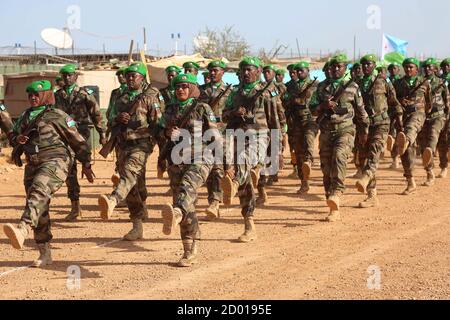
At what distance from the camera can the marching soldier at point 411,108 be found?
482 inches

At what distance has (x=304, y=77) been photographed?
529 inches

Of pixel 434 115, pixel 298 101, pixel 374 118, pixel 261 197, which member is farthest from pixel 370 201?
pixel 434 115

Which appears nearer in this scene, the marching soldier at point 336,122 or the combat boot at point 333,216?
the marching soldier at point 336,122

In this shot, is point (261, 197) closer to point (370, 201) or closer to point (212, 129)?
point (370, 201)

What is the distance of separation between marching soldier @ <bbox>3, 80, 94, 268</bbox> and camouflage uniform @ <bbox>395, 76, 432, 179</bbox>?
644 cm

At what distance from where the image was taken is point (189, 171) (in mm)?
7641

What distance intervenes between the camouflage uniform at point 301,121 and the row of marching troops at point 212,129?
2cm

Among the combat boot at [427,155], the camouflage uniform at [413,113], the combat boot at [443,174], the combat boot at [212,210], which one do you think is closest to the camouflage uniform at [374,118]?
the camouflage uniform at [413,113]

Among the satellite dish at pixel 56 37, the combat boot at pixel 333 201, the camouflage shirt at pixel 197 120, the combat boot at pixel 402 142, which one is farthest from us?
the satellite dish at pixel 56 37

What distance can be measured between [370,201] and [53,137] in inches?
224

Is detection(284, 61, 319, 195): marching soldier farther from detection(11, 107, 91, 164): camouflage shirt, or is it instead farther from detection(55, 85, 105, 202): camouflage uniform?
detection(11, 107, 91, 164): camouflage shirt

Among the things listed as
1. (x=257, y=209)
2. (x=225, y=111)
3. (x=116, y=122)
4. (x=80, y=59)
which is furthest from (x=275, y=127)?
(x=80, y=59)

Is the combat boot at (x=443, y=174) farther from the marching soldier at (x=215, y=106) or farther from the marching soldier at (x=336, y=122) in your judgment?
the marching soldier at (x=215, y=106)

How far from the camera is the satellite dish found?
2806cm
